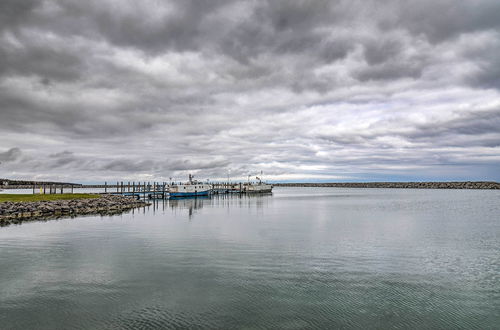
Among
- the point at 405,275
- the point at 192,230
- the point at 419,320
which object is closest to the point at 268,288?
the point at 419,320

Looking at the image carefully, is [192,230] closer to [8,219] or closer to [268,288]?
[268,288]

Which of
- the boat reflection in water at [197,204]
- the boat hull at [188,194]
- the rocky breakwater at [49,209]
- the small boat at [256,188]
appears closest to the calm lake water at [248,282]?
the rocky breakwater at [49,209]

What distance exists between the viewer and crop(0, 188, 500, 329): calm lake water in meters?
12.5

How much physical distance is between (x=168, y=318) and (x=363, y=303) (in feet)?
26.1

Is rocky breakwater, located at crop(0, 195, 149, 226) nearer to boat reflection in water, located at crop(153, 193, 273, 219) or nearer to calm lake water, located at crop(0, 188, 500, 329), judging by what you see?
boat reflection in water, located at crop(153, 193, 273, 219)

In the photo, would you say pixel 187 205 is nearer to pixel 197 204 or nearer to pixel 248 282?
pixel 197 204

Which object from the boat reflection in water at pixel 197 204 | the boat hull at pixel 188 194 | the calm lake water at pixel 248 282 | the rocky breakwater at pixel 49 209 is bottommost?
the calm lake water at pixel 248 282

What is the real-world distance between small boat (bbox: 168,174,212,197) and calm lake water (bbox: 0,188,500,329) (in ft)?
259

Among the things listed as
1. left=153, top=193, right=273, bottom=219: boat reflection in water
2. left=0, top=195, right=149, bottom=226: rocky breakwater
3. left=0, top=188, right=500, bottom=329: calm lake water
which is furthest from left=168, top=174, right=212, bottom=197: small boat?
left=0, top=188, right=500, bottom=329: calm lake water

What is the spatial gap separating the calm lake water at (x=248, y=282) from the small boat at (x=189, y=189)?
259 ft

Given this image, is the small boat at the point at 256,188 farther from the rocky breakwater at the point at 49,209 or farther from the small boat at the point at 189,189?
the rocky breakwater at the point at 49,209

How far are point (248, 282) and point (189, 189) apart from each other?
325 feet

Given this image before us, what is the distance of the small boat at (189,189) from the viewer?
109375 mm

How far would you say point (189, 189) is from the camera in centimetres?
11388
